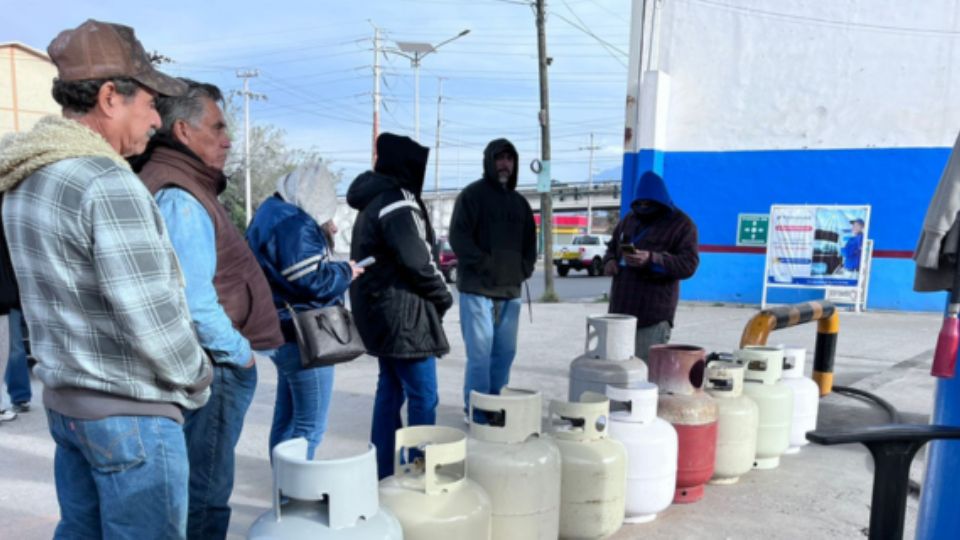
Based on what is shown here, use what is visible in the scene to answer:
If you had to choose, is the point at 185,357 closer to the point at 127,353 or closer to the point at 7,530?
the point at 127,353

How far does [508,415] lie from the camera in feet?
8.78

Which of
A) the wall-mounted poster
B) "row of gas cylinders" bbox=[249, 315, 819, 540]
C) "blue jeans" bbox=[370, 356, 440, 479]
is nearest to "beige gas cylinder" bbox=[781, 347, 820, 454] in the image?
"row of gas cylinders" bbox=[249, 315, 819, 540]

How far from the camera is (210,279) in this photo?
2232mm

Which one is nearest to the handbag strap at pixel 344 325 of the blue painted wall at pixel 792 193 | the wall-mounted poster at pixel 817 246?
the blue painted wall at pixel 792 193

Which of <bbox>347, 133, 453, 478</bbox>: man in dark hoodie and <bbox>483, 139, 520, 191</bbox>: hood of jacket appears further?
<bbox>483, 139, 520, 191</bbox>: hood of jacket

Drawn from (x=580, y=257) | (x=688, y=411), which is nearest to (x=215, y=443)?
(x=688, y=411)

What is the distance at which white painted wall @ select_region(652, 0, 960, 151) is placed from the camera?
40.9ft

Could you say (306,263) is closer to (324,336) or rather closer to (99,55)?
(324,336)

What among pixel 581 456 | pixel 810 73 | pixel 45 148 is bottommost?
pixel 581 456

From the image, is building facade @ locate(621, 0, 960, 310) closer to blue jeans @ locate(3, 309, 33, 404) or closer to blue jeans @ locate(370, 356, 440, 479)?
blue jeans @ locate(370, 356, 440, 479)

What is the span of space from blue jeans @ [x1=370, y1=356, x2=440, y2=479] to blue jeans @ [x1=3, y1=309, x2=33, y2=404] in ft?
10.3

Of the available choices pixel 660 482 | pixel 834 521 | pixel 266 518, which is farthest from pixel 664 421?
pixel 266 518

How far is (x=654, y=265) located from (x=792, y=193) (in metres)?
10.2

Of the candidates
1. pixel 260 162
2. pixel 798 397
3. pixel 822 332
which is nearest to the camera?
pixel 798 397
